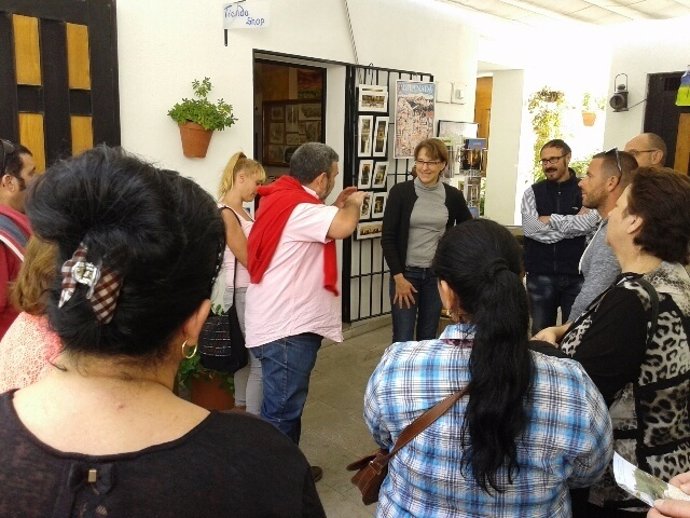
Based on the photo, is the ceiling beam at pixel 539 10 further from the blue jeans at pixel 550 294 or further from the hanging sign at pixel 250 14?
the blue jeans at pixel 550 294

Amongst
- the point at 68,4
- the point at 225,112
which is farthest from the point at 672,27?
the point at 68,4

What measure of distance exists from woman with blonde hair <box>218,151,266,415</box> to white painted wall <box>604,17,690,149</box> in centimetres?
486

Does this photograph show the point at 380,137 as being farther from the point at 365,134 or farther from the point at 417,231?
the point at 417,231

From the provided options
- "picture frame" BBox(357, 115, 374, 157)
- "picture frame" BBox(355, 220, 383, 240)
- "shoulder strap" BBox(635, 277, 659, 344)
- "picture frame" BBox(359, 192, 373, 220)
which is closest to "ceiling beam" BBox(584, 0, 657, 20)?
"picture frame" BBox(357, 115, 374, 157)

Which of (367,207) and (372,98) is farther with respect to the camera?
(367,207)

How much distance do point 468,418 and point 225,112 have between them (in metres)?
3.12

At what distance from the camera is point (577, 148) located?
844cm

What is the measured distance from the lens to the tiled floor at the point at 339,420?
2.87 metres

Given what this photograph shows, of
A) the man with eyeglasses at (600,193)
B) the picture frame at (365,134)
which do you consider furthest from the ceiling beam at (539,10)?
the man with eyeglasses at (600,193)

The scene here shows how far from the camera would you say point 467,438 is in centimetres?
124

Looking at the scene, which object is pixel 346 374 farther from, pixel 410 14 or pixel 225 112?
pixel 410 14

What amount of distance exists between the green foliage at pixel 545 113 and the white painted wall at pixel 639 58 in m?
1.58

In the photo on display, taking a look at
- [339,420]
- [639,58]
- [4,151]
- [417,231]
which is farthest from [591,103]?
[4,151]

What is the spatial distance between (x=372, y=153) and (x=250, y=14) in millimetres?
1763
